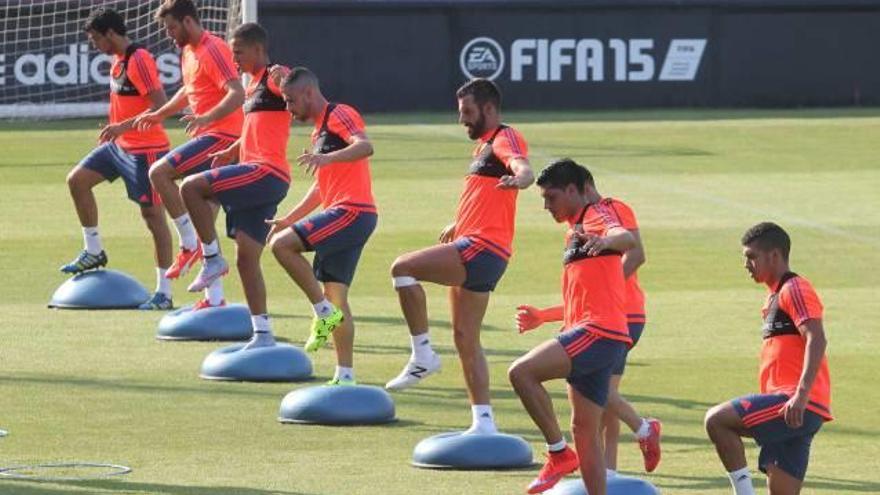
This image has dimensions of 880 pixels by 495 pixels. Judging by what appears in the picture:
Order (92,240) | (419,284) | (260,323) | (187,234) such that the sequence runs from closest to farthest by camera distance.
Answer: (419,284) → (260,323) → (187,234) → (92,240)

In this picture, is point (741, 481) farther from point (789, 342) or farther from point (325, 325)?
point (325, 325)

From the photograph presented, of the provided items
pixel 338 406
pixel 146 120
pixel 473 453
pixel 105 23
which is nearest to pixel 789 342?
pixel 473 453

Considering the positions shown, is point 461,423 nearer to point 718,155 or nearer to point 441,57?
point 718,155

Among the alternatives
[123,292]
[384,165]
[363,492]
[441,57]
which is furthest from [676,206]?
[363,492]

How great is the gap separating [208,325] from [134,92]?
2.58 meters

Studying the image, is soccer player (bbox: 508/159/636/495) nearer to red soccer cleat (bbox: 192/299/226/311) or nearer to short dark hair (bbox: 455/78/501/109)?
short dark hair (bbox: 455/78/501/109)

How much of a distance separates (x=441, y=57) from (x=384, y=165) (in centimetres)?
735

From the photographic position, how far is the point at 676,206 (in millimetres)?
25703

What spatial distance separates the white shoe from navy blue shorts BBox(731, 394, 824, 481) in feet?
13.9

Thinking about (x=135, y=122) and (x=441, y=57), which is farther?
(x=441, y=57)

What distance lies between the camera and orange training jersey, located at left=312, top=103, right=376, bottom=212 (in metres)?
14.2

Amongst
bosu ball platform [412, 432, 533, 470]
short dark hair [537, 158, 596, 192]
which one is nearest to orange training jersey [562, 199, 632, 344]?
short dark hair [537, 158, 596, 192]

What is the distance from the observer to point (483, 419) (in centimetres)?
1238

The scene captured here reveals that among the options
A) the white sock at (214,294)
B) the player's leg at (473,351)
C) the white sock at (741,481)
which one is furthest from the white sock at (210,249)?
the white sock at (741,481)
